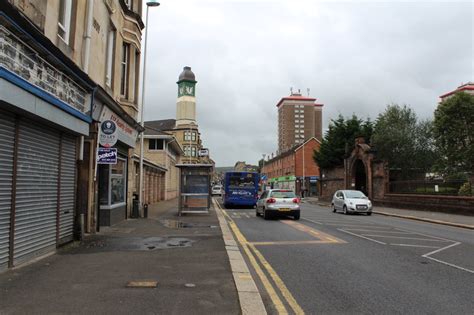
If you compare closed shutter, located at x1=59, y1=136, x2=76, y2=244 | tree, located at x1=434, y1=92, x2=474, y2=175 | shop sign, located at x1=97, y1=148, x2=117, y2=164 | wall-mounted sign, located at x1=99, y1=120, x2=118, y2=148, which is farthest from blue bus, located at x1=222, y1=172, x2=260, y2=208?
closed shutter, located at x1=59, y1=136, x2=76, y2=244

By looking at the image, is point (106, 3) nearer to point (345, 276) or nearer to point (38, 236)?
point (38, 236)

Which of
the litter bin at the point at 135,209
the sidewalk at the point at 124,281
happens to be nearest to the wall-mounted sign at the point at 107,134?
the sidewalk at the point at 124,281

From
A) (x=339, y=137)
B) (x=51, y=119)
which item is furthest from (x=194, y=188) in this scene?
(x=339, y=137)

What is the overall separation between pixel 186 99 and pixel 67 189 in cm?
7260

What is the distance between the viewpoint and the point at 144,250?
9.72 m

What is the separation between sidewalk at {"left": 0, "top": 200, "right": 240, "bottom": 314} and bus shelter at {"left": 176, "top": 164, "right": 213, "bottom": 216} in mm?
10647

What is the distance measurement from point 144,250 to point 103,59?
732 cm

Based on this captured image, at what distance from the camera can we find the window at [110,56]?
15.2 m

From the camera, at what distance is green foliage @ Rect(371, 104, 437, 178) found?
132 feet

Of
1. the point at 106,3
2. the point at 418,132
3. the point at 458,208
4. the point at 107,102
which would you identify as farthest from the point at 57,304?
the point at 418,132

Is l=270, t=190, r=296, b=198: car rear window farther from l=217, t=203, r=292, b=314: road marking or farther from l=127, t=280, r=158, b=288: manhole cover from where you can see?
l=127, t=280, r=158, b=288: manhole cover

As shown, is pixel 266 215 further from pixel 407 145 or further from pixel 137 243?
pixel 407 145

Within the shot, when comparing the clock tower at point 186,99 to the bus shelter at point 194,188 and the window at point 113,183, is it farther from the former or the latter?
the window at point 113,183

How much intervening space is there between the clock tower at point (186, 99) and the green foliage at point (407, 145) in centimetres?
4667
